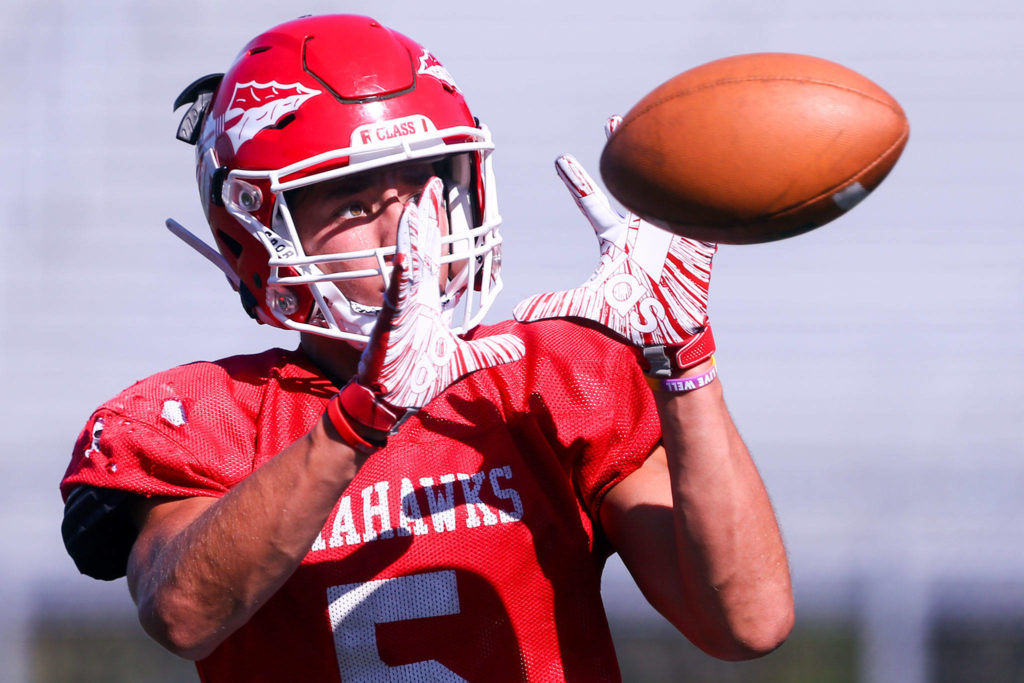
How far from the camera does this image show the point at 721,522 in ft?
4.88

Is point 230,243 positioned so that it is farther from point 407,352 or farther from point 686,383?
point 686,383

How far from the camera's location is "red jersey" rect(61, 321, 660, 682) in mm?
1525

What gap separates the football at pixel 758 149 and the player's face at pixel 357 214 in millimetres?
356

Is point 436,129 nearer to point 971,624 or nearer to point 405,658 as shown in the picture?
point 405,658

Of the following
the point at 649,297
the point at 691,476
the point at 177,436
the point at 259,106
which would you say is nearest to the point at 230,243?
the point at 259,106

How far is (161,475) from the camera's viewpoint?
60.8 inches

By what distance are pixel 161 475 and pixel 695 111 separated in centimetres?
84

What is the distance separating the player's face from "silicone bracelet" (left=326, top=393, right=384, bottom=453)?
37 centimetres

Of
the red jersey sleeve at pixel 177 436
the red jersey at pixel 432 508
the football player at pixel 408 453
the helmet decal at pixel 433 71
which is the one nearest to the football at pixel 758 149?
the football player at pixel 408 453

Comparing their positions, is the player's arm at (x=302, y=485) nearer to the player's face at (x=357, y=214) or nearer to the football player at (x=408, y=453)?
the football player at (x=408, y=453)

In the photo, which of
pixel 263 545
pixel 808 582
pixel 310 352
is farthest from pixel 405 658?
pixel 808 582

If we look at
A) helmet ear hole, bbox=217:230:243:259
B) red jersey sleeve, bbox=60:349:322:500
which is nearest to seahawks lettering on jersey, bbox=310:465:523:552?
red jersey sleeve, bbox=60:349:322:500

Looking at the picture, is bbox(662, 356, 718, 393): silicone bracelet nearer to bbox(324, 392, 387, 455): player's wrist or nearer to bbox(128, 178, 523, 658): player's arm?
bbox(128, 178, 523, 658): player's arm

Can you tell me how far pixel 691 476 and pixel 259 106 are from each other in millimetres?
874
